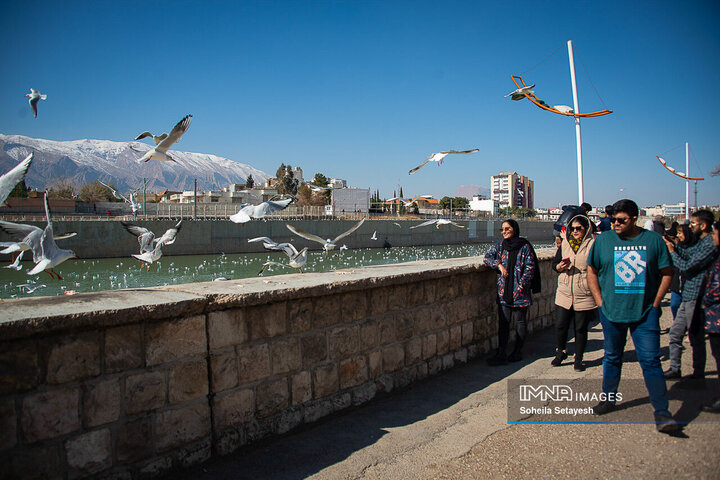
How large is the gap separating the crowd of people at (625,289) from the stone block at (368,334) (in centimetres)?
183

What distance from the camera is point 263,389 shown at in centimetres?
325

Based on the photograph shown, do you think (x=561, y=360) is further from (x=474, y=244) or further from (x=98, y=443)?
(x=474, y=244)

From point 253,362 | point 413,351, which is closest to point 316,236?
point 413,351

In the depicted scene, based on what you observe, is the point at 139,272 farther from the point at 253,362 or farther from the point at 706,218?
the point at 706,218

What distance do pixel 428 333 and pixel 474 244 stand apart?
4990 cm

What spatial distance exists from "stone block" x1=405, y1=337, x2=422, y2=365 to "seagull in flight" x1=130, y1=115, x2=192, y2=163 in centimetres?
576

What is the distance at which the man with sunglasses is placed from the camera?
11.2 ft

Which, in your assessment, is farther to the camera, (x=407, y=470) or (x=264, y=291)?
Result: (x=264, y=291)

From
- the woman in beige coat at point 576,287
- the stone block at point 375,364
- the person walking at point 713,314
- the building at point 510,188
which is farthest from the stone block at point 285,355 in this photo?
the building at point 510,188

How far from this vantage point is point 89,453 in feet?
7.98

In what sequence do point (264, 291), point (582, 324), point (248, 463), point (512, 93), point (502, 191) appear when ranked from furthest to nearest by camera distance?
1. point (502, 191)
2. point (512, 93)
3. point (582, 324)
4. point (264, 291)
5. point (248, 463)

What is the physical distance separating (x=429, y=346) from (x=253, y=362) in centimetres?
218

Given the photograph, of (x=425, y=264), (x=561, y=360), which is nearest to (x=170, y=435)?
(x=425, y=264)

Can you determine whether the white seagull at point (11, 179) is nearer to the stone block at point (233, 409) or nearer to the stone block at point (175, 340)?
the stone block at point (175, 340)
